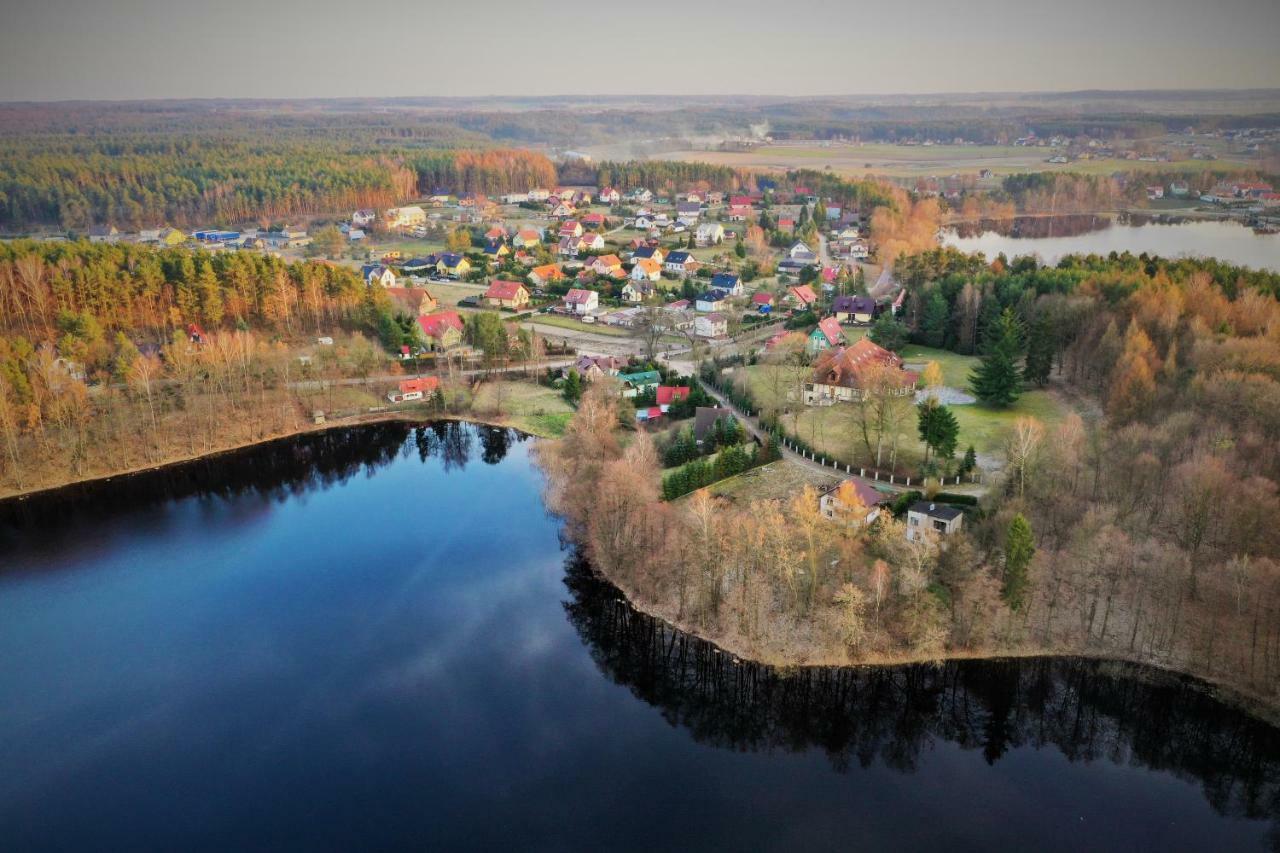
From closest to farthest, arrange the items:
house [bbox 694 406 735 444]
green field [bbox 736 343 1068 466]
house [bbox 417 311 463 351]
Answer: green field [bbox 736 343 1068 466]
house [bbox 694 406 735 444]
house [bbox 417 311 463 351]

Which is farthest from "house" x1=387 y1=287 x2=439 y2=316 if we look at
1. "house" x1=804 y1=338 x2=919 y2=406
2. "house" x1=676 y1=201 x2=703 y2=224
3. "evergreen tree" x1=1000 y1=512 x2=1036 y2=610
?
"house" x1=676 y1=201 x2=703 y2=224

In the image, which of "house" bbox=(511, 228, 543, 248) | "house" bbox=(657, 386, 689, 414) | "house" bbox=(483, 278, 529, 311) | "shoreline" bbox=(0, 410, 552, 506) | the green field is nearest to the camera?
"shoreline" bbox=(0, 410, 552, 506)

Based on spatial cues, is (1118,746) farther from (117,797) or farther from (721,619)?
(117,797)

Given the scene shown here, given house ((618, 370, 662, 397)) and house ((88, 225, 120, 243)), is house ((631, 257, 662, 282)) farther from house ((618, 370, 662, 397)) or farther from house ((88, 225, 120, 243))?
house ((88, 225, 120, 243))

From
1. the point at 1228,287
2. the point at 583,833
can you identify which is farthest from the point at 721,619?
the point at 1228,287

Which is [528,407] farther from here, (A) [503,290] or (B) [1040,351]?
(B) [1040,351]

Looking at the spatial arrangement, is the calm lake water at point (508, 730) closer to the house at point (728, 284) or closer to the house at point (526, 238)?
the house at point (728, 284)
